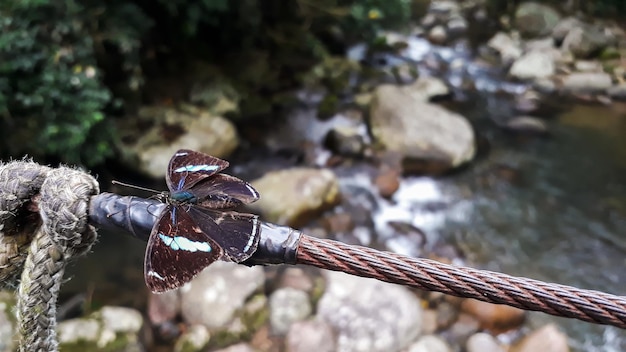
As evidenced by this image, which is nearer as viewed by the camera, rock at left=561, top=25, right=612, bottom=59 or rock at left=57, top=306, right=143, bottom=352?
rock at left=57, top=306, right=143, bottom=352

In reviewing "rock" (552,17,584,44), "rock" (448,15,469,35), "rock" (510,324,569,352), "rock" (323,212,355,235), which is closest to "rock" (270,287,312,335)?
"rock" (323,212,355,235)

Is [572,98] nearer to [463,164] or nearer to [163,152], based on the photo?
[463,164]

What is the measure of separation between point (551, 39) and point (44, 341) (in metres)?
8.59

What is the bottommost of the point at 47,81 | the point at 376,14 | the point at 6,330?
the point at 6,330

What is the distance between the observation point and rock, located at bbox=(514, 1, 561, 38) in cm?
810

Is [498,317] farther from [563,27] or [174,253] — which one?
[563,27]

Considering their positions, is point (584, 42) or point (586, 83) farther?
point (584, 42)

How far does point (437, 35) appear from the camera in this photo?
781 cm

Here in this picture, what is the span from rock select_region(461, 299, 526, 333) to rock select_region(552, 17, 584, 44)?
20.0 feet

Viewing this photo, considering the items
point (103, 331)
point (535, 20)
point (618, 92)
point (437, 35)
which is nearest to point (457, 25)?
point (437, 35)

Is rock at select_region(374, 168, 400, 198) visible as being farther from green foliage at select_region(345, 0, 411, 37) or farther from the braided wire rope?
the braided wire rope

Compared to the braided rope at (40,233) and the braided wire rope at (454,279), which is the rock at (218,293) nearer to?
the braided rope at (40,233)

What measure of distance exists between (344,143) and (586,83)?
3.88 m

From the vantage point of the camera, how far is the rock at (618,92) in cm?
637
